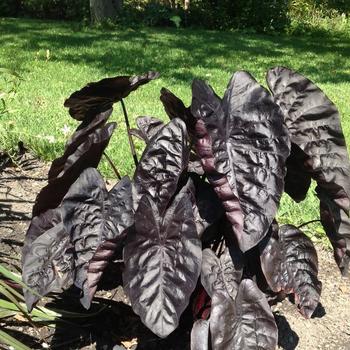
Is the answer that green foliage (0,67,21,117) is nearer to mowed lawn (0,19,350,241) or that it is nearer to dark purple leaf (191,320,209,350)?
mowed lawn (0,19,350,241)

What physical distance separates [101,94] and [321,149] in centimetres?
73

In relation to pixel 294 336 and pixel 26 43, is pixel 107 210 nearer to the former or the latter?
pixel 294 336

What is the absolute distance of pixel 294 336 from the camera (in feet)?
7.81

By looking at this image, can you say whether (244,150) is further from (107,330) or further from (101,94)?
(107,330)

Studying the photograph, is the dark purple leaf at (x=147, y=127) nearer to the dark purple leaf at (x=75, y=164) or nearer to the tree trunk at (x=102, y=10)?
the dark purple leaf at (x=75, y=164)

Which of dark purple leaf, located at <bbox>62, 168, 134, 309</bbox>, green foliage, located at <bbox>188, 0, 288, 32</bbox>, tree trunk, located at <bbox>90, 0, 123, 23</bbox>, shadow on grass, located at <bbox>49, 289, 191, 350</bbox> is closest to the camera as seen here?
dark purple leaf, located at <bbox>62, 168, 134, 309</bbox>

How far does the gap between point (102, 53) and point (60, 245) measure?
7.59 metres

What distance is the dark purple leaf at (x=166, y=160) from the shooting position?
1808 mm

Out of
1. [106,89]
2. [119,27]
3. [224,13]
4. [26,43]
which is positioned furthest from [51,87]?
[224,13]

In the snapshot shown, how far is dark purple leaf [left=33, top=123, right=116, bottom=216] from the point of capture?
6.42ft

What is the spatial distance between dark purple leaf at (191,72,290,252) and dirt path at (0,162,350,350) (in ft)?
2.38

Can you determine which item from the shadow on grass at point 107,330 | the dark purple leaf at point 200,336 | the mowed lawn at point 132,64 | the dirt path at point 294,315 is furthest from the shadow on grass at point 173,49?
the dark purple leaf at point 200,336

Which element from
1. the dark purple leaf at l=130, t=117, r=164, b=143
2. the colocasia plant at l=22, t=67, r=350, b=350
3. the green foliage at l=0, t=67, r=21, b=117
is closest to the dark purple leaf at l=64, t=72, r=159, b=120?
the colocasia plant at l=22, t=67, r=350, b=350

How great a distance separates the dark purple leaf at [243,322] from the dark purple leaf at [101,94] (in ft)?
2.28
